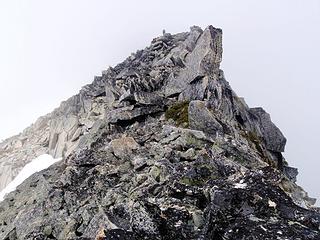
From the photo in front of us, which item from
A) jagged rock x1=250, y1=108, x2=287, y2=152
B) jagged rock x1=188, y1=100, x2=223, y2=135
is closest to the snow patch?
jagged rock x1=188, y1=100, x2=223, y2=135

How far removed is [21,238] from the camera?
23.3 metres

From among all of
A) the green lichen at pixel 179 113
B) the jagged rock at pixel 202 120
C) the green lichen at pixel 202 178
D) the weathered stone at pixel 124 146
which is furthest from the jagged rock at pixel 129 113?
the green lichen at pixel 202 178

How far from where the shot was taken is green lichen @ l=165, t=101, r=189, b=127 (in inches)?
1161

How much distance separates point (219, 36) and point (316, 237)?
101 ft

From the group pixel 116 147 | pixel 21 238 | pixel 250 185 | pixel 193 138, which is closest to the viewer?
pixel 250 185

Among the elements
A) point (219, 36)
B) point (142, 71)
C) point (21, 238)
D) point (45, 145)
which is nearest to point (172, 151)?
point (21, 238)

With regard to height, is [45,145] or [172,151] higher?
[45,145]

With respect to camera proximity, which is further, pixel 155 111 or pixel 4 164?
pixel 4 164

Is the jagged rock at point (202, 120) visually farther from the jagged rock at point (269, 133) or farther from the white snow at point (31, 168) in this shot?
the white snow at point (31, 168)

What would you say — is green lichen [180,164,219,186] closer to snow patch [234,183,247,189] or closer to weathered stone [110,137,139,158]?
snow patch [234,183,247,189]

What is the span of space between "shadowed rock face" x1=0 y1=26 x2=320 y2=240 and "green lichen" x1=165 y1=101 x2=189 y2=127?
0.10 metres

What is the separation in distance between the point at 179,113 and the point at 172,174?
37.0ft

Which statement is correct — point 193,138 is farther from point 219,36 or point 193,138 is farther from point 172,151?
point 219,36

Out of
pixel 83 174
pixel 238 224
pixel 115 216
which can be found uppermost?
pixel 83 174
